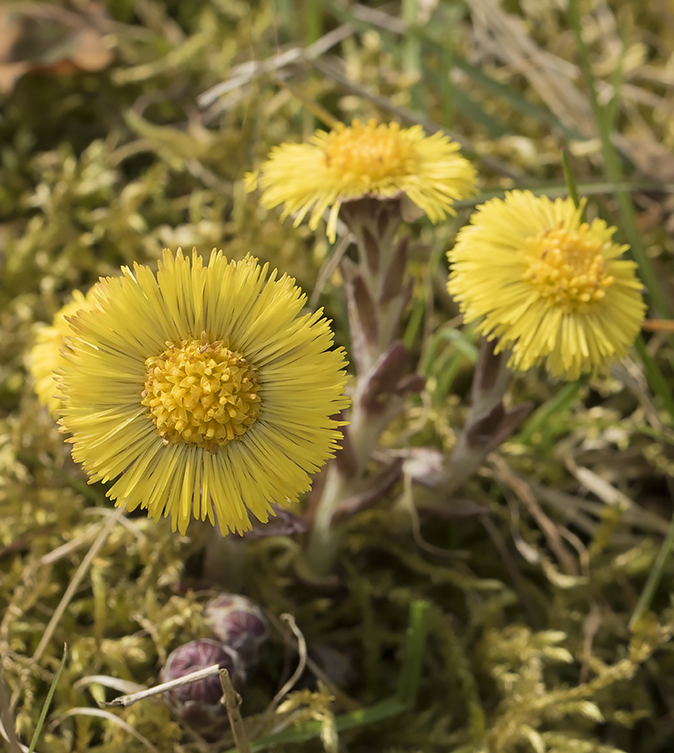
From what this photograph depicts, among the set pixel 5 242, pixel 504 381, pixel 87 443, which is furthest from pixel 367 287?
pixel 5 242

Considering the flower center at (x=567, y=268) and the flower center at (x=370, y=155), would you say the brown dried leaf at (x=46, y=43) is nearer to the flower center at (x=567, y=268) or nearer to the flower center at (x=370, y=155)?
the flower center at (x=370, y=155)

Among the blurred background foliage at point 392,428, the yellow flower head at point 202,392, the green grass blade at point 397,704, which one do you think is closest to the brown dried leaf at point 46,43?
the blurred background foliage at point 392,428

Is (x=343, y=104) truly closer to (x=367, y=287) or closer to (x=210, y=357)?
(x=367, y=287)

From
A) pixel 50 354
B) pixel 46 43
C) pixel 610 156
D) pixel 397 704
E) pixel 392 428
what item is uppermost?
pixel 46 43

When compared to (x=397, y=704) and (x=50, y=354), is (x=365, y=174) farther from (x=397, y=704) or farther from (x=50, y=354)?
(x=397, y=704)

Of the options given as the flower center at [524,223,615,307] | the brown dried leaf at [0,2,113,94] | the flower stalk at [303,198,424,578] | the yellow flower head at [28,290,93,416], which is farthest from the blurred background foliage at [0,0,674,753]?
the flower center at [524,223,615,307]

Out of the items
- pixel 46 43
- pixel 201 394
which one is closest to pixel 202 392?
pixel 201 394

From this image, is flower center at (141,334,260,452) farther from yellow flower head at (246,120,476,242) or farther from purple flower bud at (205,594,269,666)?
purple flower bud at (205,594,269,666)
